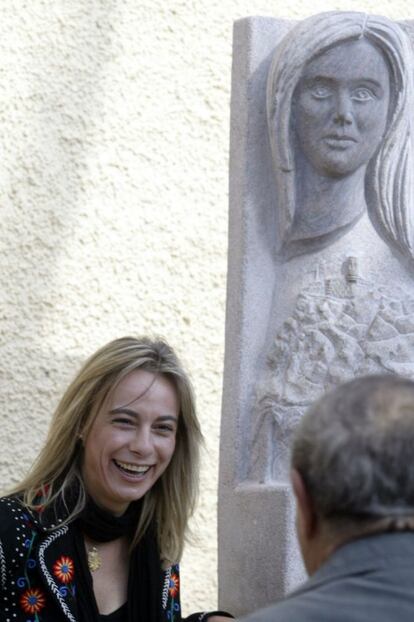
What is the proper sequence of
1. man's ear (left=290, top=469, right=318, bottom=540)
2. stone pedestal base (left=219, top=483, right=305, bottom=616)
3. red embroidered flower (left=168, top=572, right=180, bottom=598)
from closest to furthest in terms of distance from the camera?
1. man's ear (left=290, top=469, right=318, bottom=540)
2. red embroidered flower (left=168, top=572, right=180, bottom=598)
3. stone pedestal base (left=219, top=483, right=305, bottom=616)

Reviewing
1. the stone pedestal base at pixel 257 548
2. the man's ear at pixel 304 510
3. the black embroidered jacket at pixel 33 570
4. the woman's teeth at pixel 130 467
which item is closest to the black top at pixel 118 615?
the black embroidered jacket at pixel 33 570

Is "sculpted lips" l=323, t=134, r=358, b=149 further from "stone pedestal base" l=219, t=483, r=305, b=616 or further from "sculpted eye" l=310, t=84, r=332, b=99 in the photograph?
"stone pedestal base" l=219, t=483, r=305, b=616

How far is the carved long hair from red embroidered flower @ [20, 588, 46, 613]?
123 cm

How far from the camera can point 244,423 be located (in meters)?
3.71

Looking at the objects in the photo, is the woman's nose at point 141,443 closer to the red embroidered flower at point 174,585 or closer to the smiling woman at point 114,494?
the smiling woman at point 114,494

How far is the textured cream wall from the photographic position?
16.7 ft

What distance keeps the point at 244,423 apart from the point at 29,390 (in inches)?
60.1

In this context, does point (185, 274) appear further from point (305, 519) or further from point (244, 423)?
point (305, 519)

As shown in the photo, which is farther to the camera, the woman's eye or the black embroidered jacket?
the woman's eye

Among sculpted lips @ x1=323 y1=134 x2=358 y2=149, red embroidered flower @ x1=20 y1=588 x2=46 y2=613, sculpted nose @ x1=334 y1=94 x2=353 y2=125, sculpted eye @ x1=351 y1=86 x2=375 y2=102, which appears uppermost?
sculpted eye @ x1=351 y1=86 x2=375 y2=102

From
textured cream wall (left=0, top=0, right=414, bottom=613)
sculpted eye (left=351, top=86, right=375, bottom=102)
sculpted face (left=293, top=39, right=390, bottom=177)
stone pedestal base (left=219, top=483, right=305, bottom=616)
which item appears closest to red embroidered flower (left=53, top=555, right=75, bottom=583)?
stone pedestal base (left=219, top=483, right=305, bottom=616)

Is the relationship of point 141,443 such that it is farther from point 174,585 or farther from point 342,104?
point 342,104

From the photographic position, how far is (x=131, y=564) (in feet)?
10.3

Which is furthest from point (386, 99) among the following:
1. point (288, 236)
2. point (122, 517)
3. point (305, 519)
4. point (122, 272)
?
point (305, 519)
